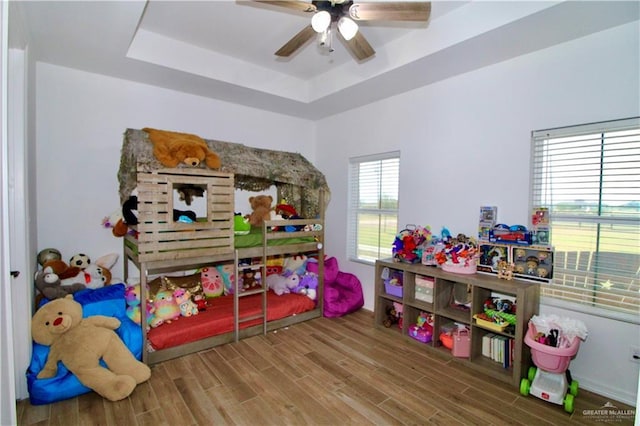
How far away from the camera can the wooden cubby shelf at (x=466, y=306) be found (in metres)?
2.32

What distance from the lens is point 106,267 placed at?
10.0 feet

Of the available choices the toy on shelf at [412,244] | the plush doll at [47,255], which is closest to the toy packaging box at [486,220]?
the toy on shelf at [412,244]

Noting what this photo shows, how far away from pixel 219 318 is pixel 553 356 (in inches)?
109

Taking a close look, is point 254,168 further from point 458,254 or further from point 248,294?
point 458,254

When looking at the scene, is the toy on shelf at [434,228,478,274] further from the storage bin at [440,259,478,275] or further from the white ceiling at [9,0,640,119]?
the white ceiling at [9,0,640,119]

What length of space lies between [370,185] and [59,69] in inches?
137

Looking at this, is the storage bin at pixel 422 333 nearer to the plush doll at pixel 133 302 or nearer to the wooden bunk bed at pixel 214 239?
the wooden bunk bed at pixel 214 239

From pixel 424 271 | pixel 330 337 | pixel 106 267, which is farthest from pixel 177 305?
pixel 424 271

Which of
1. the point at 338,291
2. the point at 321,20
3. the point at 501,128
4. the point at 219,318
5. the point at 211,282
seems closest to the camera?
the point at 321,20

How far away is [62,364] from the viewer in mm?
2188

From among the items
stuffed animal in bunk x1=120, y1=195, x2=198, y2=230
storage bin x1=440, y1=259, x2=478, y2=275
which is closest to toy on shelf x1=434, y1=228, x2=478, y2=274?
storage bin x1=440, y1=259, x2=478, y2=275

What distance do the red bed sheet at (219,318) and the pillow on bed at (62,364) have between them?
0.17 meters

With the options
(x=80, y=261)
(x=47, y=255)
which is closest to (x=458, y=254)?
(x=80, y=261)

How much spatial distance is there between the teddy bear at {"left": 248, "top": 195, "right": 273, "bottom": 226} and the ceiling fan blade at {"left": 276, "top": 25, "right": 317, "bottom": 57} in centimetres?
198
